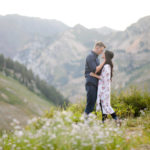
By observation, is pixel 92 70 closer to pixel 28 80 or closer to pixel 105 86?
pixel 105 86

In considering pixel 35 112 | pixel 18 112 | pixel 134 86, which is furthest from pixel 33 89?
pixel 134 86

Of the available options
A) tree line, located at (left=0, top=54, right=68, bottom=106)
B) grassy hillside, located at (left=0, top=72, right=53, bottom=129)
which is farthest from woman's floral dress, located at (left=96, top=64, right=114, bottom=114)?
tree line, located at (left=0, top=54, right=68, bottom=106)

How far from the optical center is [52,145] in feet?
11.0

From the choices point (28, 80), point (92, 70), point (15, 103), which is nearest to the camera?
point (92, 70)

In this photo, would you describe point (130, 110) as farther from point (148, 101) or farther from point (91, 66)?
point (91, 66)

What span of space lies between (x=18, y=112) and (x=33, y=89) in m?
41.8

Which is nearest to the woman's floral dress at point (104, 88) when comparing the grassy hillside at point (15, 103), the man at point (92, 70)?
the man at point (92, 70)

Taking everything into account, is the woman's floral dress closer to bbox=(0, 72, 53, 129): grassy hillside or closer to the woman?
the woman

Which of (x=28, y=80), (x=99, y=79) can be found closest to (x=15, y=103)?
(x=28, y=80)

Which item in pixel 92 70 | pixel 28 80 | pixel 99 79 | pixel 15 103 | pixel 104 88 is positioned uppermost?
pixel 92 70

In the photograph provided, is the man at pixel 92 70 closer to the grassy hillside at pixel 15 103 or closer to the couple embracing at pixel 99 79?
the couple embracing at pixel 99 79

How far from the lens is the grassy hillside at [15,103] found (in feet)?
278

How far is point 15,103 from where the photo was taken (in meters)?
99.5

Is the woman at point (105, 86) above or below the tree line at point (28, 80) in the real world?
above
